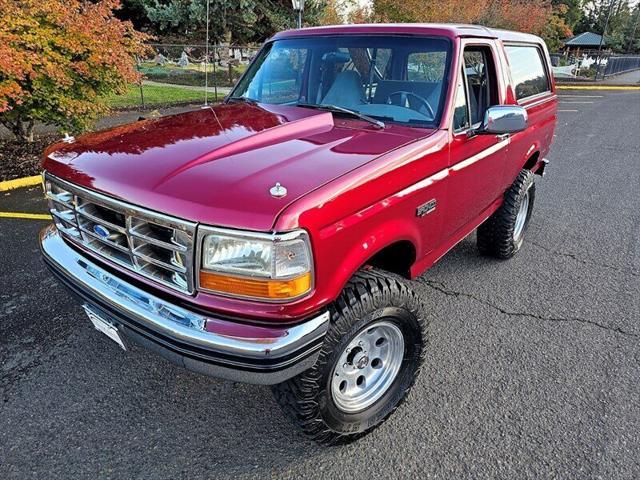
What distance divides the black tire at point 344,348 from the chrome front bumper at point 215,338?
13cm

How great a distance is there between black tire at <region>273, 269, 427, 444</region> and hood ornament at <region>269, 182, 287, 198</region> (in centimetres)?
59

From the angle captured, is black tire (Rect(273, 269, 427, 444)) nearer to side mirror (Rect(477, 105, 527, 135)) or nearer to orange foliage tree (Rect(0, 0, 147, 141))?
side mirror (Rect(477, 105, 527, 135))

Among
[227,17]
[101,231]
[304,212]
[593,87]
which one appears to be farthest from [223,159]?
[593,87]

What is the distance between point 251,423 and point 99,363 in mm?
1108

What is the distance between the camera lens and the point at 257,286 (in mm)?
1866

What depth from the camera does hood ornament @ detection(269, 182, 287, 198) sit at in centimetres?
183

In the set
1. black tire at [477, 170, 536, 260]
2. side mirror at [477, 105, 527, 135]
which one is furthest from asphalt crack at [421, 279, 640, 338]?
side mirror at [477, 105, 527, 135]

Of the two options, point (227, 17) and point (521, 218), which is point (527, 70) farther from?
point (227, 17)

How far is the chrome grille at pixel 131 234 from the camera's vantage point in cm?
191

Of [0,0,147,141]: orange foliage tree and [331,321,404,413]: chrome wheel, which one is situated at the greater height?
[0,0,147,141]: orange foliage tree

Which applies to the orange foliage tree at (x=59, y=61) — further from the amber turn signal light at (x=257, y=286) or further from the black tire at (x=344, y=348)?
the black tire at (x=344, y=348)

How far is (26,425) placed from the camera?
246cm

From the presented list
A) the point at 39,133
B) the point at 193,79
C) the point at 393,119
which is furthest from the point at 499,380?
→ the point at 193,79

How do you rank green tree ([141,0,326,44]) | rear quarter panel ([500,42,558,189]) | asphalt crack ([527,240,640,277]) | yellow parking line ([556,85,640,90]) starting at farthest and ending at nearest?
yellow parking line ([556,85,640,90]) < green tree ([141,0,326,44]) < asphalt crack ([527,240,640,277]) < rear quarter panel ([500,42,558,189])
